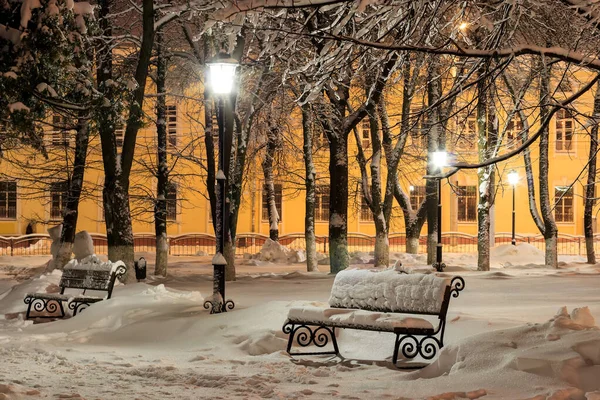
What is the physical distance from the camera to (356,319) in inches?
388

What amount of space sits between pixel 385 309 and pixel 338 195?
38.3 feet

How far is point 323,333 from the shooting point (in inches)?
414

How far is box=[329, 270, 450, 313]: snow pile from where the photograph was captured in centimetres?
967

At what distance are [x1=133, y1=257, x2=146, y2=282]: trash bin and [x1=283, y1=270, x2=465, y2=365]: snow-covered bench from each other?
10119 millimetres

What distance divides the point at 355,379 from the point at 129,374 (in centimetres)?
212

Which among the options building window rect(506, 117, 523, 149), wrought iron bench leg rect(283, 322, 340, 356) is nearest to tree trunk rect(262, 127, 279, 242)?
building window rect(506, 117, 523, 149)

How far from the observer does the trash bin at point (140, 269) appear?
20422mm

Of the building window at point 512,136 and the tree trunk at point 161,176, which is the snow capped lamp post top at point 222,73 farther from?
the tree trunk at point 161,176

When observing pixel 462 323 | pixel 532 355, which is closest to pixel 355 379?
pixel 532 355

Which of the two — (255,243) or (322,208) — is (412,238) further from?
(322,208)

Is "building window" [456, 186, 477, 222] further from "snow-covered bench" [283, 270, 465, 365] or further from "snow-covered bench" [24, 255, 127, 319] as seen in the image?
"snow-covered bench" [283, 270, 465, 365]

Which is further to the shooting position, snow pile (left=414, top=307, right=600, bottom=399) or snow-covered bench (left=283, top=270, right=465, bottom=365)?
snow-covered bench (left=283, top=270, right=465, bottom=365)

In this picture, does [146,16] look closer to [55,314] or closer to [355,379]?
[55,314]

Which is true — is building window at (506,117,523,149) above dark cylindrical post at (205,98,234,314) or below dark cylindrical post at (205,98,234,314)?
above
